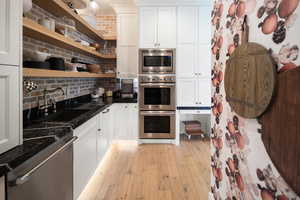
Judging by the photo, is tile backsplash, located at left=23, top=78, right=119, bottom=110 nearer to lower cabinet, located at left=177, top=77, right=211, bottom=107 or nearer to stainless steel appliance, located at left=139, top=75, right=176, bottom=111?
stainless steel appliance, located at left=139, top=75, right=176, bottom=111

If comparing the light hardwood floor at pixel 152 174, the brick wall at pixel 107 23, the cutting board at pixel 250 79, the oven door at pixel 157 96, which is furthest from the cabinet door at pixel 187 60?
the cutting board at pixel 250 79

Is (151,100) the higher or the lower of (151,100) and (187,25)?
the lower

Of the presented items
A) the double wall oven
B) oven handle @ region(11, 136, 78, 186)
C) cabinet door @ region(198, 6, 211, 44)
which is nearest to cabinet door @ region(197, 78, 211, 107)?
the double wall oven

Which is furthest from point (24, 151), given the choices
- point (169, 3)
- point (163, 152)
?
point (169, 3)

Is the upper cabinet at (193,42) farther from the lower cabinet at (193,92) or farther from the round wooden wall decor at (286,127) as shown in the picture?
the round wooden wall decor at (286,127)

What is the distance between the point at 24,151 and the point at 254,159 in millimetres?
1331

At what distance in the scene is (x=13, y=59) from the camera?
1.41m

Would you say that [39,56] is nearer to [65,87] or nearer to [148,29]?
[65,87]

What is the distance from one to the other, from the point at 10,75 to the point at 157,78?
3437mm

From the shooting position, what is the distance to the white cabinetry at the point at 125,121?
4773mm

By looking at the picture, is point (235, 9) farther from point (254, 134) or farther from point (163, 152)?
point (163, 152)

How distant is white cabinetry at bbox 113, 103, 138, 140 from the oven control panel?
1.76ft

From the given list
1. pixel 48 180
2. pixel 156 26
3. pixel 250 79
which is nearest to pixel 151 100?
pixel 156 26

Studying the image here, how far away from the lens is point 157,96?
473 cm
